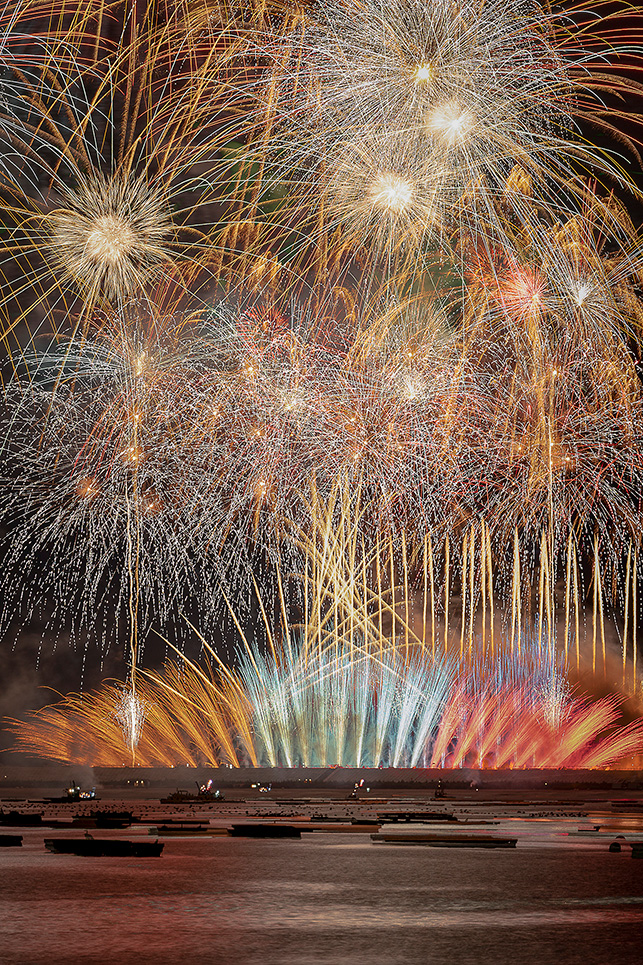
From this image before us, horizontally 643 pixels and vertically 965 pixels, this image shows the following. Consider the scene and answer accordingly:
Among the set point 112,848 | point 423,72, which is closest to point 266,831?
point 112,848

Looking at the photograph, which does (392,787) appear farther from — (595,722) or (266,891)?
(266,891)

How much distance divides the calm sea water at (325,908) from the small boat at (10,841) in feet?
11.4

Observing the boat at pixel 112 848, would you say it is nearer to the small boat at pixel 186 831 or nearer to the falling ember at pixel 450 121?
the small boat at pixel 186 831

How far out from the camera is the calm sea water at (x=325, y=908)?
38.9 ft

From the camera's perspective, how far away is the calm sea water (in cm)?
1185

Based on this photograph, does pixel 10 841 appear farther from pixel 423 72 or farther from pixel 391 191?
pixel 423 72

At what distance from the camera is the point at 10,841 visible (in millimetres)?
29953

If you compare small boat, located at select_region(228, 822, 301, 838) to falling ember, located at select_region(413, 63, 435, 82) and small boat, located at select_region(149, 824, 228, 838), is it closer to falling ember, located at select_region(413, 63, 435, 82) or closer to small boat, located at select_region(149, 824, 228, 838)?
small boat, located at select_region(149, 824, 228, 838)

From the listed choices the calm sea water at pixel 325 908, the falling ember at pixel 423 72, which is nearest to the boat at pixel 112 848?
the calm sea water at pixel 325 908

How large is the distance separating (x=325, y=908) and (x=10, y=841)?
16778 mm

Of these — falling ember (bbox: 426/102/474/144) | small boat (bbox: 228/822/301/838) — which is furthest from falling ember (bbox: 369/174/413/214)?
small boat (bbox: 228/822/301/838)

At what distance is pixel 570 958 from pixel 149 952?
425cm

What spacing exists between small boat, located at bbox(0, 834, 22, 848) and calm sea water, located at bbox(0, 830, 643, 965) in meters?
3.47

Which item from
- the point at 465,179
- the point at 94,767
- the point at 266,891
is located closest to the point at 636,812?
the point at 465,179
